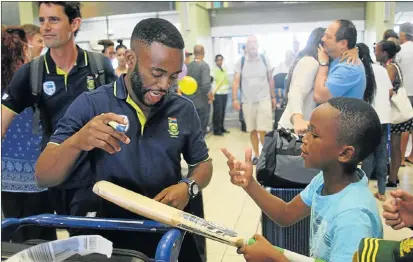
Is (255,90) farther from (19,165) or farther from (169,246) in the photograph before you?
(169,246)

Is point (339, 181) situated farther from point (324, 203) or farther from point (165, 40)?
point (165, 40)

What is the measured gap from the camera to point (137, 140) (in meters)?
1.47

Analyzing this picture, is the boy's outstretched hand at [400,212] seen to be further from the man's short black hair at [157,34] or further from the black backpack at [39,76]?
the black backpack at [39,76]

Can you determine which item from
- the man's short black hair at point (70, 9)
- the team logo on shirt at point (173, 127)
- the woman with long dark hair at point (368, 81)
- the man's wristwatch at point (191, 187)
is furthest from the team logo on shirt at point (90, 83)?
the woman with long dark hair at point (368, 81)

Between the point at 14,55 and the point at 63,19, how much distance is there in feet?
1.67

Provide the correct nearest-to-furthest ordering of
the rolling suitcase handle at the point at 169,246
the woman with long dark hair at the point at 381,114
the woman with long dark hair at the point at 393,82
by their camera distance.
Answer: the rolling suitcase handle at the point at 169,246
the woman with long dark hair at the point at 381,114
the woman with long dark hair at the point at 393,82

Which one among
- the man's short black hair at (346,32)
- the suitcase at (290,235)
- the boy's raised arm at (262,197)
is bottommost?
the suitcase at (290,235)

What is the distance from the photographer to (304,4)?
8.95 m

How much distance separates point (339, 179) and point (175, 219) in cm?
55

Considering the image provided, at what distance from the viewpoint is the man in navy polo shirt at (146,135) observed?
1.40m

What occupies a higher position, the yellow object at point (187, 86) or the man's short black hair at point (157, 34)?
the man's short black hair at point (157, 34)

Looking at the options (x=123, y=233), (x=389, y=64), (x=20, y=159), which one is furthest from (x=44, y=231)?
(x=389, y=64)

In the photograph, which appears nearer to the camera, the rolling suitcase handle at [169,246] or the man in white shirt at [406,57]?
the rolling suitcase handle at [169,246]

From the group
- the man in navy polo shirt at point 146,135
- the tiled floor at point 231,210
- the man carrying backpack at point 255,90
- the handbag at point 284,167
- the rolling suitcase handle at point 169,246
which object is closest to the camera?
the rolling suitcase handle at point 169,246
